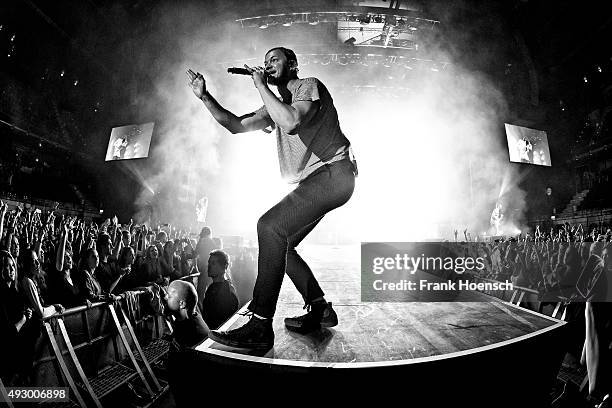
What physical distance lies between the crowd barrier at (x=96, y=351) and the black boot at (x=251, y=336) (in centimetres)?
226

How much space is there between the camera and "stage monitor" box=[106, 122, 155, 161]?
1285cm

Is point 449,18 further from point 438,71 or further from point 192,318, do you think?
point 192,318

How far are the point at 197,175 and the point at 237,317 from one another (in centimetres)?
1386

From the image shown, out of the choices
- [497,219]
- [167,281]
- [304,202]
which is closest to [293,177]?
[304,202]

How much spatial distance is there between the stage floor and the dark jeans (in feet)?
0.74

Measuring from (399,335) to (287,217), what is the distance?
745 millimetres

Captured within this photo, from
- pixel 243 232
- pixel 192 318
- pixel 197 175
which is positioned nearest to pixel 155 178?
pixel 197 175

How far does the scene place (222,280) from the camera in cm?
327

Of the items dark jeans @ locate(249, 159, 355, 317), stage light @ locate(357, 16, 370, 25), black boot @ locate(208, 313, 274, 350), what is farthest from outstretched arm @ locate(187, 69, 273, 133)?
stage light @ locate(357, 16, 370, 25)

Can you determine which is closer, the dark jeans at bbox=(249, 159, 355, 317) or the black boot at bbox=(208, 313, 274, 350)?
the black boot at bbox=(208, 313, 274, 350)

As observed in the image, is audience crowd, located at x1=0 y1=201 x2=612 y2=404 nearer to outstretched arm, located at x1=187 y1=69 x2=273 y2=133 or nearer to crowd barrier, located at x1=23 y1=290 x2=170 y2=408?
crowd barrier, located at x1=23 y1=290 x2=170 y2=408

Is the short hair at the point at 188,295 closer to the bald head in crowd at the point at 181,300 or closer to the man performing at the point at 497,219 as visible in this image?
the bald head in crowd at the point at 181,300

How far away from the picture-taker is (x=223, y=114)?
1799mm

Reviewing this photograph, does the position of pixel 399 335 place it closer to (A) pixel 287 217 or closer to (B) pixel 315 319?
(B) pixel 315 319
